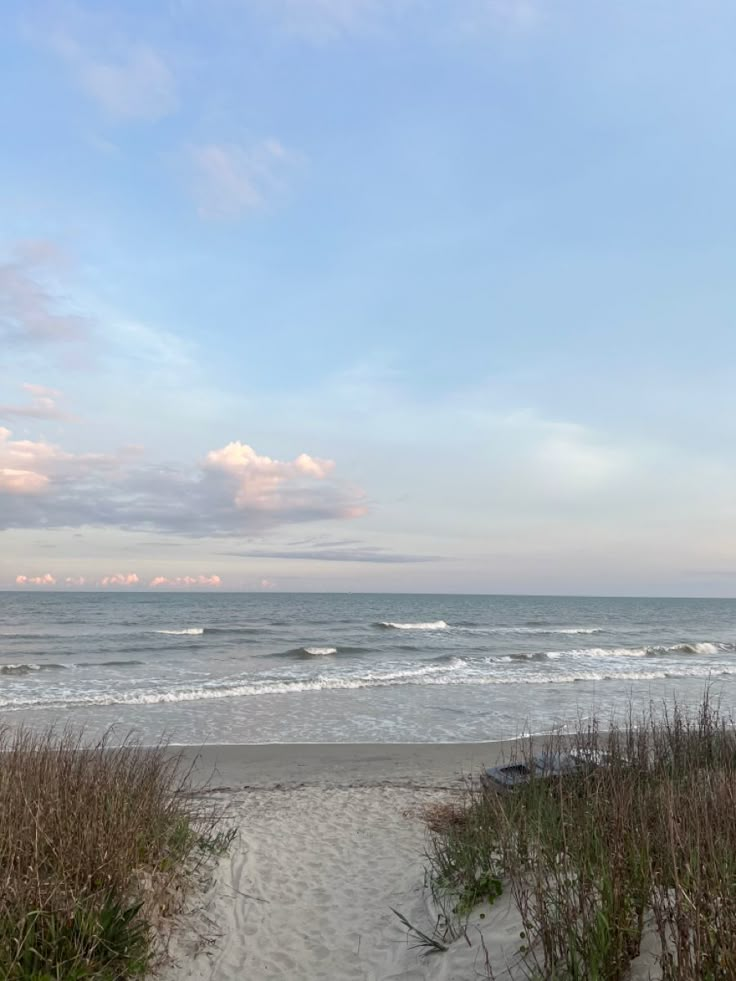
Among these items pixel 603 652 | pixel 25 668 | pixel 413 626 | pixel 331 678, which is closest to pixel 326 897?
pixel 331 678

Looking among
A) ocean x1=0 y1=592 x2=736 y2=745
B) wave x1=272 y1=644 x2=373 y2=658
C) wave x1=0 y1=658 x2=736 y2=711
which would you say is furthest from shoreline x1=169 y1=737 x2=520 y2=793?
wave x1=272 y1=644 x2=373 y2=658

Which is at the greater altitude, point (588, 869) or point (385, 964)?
point (588, 869)

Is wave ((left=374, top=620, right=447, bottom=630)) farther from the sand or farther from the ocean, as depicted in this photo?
the sand

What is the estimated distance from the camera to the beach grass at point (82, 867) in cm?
375

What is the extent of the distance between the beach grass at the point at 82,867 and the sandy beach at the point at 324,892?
467 millimetres

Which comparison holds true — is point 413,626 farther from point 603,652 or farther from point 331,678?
point 331,678

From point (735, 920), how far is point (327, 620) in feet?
165

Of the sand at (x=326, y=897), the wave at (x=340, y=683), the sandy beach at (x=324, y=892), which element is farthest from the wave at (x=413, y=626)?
the sand at (x=326, y=897)

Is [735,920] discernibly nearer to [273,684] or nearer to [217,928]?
[217,928]

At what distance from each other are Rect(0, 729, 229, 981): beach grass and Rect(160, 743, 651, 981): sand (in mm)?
446

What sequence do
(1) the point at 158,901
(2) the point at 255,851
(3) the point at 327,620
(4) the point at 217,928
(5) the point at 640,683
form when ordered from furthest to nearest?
(3) the point at 327,620
(5) the point at 640,683
(2) the point at 255,851
(4) the point at 217,928
(1) the point at 158,901

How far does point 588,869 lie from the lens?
411cm

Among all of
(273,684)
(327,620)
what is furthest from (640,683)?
(327,620)

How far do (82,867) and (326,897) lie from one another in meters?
2.62
